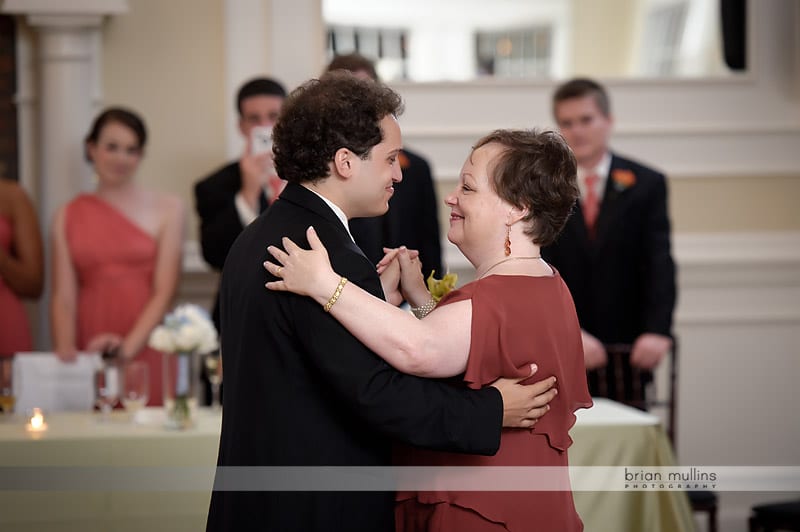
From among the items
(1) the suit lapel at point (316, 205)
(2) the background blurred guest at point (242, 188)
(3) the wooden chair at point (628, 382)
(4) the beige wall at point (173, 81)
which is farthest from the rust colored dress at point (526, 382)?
(4) the beige wall at point (173, 81)

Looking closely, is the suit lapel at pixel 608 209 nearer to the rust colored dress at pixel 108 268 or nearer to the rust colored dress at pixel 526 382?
the rust colored dress at pixel 108 268

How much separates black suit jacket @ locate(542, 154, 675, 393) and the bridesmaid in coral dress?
160 centimetres

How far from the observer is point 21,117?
5215 millimetres

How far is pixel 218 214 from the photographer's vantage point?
167 inches

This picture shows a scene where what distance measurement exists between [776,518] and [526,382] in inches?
84.0

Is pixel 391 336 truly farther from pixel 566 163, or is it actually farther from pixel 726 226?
pixel 726 226

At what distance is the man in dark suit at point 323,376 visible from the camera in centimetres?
190

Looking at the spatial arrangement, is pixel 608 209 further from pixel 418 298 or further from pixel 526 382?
pixel 526 382

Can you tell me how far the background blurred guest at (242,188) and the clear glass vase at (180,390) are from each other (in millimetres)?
484

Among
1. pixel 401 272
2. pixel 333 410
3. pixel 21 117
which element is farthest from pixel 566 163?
pixel 21 117

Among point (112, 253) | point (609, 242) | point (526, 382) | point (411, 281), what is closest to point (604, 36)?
point (609, 242)

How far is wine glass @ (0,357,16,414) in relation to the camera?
11.4 ft

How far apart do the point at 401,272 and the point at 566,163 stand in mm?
458

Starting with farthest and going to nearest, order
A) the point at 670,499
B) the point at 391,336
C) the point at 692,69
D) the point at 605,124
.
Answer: the point at 692,69
the point at 605,124
the point at 670,499
the point at 391,336
